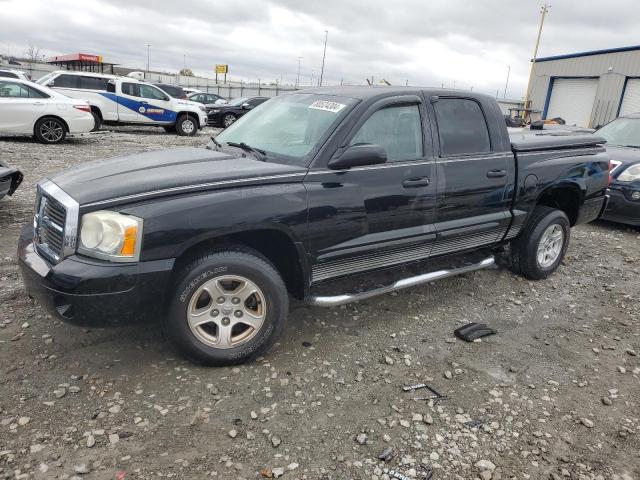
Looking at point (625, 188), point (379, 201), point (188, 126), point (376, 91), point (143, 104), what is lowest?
point (188, 126)

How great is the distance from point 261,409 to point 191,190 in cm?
132

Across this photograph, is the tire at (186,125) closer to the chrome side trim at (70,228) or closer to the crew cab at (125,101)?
the crew cab at (125,101)

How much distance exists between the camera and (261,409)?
2832mm

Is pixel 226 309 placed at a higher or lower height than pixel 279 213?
lower

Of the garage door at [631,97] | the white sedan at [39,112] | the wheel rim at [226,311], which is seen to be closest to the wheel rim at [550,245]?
the wheel rim at [226,311]

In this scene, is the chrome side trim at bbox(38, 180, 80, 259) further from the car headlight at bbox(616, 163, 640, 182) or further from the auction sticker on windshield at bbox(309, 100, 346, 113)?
the car headlight at bbox(616, 163, 640, 182)

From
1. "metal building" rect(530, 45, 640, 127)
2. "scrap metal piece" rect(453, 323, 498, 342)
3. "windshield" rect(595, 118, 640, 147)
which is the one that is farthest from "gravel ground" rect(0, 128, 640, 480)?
"metal building" rect(530, 45, 640, 127)

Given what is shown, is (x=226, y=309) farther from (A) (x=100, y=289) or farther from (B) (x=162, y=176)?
(B) (x=162, y=176)

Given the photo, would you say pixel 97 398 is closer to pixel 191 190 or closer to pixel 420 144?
pixel 191 190

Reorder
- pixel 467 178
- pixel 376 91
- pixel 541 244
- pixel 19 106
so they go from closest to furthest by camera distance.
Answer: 1. pixel 376 91
2. pixel 467 178
3. pixel 541 244
4. pixel 19 106

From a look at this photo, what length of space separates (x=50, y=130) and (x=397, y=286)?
11.7m

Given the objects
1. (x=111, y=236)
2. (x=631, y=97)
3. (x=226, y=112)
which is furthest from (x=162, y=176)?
(x=631, y=97)

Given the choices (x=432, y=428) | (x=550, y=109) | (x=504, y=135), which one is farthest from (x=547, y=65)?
(x=432, y=428)

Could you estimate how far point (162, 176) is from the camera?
3.04m
